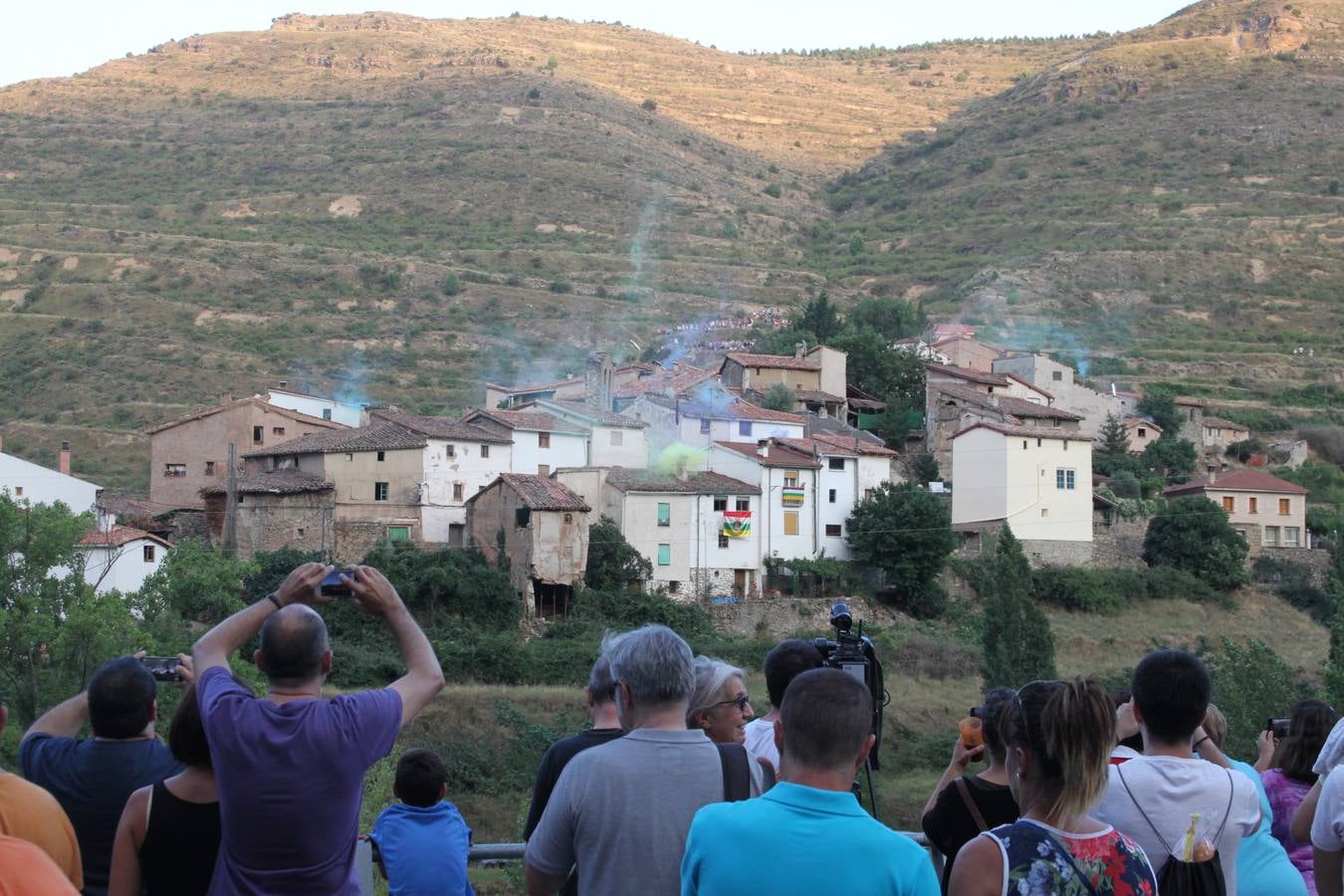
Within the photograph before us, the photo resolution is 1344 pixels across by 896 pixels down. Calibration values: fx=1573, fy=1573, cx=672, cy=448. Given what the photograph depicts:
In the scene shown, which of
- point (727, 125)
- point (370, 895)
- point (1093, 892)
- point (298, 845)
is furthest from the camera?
point (727, 125)

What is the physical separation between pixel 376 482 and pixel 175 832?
36.6m

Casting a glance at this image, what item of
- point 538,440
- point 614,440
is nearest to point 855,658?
point 538,440

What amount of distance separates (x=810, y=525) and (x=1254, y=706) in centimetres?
1779

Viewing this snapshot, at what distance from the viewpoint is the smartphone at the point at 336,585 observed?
4.44m

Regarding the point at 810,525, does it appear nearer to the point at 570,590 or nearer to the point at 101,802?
the point at 570,590

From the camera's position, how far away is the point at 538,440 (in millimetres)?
43500

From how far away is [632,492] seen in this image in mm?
41156

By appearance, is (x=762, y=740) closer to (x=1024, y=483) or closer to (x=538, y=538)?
(x=538, y=538)

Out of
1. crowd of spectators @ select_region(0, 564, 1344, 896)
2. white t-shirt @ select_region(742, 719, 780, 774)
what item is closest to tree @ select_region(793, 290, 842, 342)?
white t-shirt @ select_region(742, 719, 780, 774)

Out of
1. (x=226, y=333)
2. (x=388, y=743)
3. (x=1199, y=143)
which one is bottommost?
(x=388, y=743)

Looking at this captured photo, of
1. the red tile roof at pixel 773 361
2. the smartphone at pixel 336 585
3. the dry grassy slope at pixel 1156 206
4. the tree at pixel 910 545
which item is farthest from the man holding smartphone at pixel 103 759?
the dry grassy slope at pixel 1156 206

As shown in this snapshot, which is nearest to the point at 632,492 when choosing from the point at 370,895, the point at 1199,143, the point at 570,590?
the point at 570,590

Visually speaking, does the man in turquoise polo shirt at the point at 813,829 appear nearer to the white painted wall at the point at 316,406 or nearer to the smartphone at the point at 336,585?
the smartphone at the point at 336,585

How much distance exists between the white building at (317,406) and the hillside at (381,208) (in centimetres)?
540
